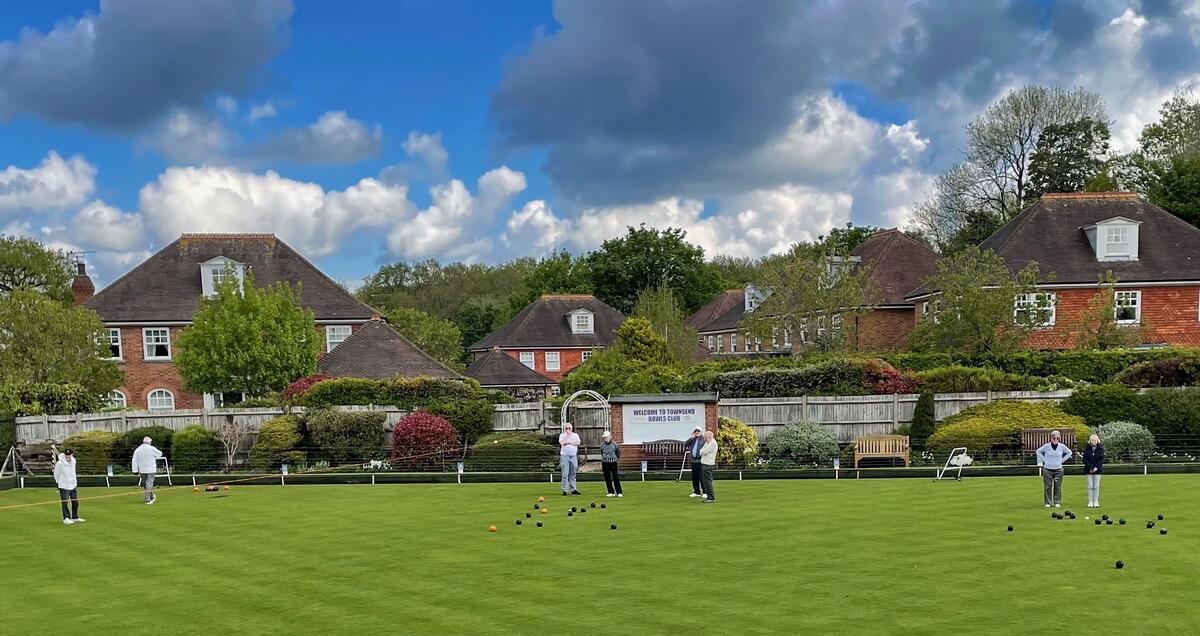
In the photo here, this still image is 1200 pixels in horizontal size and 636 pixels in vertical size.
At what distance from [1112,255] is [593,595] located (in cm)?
3736

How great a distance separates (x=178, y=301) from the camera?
44969 mm

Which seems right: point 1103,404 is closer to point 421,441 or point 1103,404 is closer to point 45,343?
point 421,441

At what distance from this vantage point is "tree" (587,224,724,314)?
74.1 meters

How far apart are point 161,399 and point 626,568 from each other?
39348mm

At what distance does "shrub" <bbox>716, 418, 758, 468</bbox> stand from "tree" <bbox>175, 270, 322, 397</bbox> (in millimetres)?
18528

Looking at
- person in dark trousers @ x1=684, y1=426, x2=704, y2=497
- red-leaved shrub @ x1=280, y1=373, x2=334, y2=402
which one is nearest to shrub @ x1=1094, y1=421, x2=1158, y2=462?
person in dark trousers @ x1=684, y1=426, x2=704, y2=497

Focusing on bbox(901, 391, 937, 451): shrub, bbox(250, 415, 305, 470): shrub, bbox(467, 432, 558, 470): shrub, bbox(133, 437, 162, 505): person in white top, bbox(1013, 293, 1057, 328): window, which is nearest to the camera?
bbox(133, 437, 162, 505): person in white top

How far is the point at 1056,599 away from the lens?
382 inches

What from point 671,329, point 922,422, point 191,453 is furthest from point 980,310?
point 191,453

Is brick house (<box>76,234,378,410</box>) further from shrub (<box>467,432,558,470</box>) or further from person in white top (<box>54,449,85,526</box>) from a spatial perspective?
person in white top (<box>54,449,85,526</box>)

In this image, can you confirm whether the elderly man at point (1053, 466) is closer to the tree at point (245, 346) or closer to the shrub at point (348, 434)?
the shrub at point (348, 434)

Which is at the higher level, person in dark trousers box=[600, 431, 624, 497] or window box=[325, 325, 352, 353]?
window box=[325, 325, 352, 353]

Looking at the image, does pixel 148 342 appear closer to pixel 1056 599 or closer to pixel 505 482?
pixel 505 482

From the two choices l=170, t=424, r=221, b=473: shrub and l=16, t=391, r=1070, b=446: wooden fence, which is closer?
l=170, t=424, r=221, b=473: shrub
